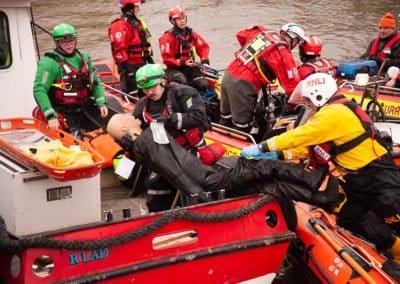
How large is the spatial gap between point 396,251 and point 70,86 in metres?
3.01

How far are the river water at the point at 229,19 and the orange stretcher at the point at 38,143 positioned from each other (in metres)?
9.77

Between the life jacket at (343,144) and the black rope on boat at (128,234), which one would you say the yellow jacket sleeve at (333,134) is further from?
the black rope on boat at (128,234)

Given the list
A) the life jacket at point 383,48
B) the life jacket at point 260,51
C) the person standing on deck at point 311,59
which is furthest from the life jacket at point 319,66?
the life jacket at point 383,48

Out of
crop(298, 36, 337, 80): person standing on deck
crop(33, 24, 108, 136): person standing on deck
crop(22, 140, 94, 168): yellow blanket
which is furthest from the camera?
crop(298, 36, 337, 80): person standing on deck

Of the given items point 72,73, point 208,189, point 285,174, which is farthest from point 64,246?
point 72,73

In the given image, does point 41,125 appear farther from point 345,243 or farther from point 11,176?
point 345,243

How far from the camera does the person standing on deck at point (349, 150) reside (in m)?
4.29

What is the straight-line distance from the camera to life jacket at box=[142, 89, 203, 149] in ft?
14.9

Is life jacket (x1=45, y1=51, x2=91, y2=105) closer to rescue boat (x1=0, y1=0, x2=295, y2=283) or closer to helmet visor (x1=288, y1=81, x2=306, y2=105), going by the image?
rescue boat (x1=0, y1=0, x2=295, y2=283)

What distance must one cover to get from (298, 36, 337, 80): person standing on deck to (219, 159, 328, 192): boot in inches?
87.3

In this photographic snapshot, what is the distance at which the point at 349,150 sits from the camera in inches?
173

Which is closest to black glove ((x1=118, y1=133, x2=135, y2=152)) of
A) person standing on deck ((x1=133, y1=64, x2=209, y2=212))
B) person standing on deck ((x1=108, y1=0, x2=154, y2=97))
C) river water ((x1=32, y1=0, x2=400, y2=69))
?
person standing on deck ((x1=133, y1=64, x2=209, y2=212))

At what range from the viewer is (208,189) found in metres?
4.52

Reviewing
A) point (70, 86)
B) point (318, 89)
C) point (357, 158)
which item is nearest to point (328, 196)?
point (357, 158)
